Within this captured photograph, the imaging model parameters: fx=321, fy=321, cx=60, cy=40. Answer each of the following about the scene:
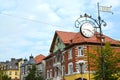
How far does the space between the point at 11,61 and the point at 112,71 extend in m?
98.4

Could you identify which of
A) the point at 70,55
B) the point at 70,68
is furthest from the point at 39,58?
the point at 70,55

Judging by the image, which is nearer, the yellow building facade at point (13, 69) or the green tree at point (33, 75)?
the green tree at point (33, 75)

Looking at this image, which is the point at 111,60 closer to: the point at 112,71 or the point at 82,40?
the point at 112,71

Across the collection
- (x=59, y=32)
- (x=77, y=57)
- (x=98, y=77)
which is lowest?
(x=98, y=77)

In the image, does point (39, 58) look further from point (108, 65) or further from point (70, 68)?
point (108, 65)

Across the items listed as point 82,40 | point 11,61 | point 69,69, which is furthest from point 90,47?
point 11,61

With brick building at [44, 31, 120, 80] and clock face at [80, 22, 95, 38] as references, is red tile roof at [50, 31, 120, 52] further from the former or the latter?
clock face at [80, 22, 95, 38]

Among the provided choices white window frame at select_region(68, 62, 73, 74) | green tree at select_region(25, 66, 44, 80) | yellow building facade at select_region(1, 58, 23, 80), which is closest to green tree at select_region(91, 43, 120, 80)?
white window frame at select_region(68, 62, 73, 74)

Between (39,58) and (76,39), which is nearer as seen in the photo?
(76,39)

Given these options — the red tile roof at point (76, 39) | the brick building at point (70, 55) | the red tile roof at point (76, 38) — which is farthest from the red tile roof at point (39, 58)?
the red tile roof at point (76, 38)

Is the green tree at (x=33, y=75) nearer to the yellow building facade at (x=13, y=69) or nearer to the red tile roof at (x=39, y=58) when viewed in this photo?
the red tile roof at (x=39, y=58)

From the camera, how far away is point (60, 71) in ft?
217

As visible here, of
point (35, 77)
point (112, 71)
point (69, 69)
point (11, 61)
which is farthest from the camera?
point (11, 61)

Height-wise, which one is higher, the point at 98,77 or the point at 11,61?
the point at 11,61
